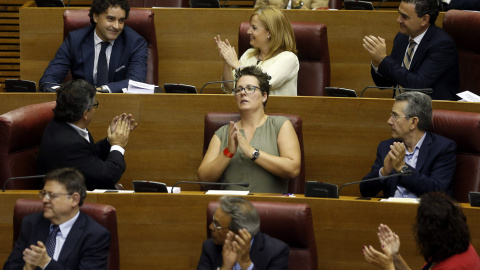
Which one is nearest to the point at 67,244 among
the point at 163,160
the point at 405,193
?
the point at 163,160

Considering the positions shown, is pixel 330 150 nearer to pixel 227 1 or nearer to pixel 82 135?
pixel 82 135

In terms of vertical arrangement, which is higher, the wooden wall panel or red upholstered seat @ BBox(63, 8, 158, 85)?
red upholstered seat @ BBox(63, 8, 158, 85)

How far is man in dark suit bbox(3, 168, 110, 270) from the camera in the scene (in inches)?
73.2

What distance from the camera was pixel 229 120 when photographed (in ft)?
7.86

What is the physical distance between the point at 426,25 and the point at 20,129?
131 centimetres

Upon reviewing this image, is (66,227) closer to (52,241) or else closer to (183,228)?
(52,241)

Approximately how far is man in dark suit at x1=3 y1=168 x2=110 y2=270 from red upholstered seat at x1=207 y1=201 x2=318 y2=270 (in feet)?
0.85

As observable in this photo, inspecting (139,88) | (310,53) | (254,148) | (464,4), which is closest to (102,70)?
(139,88)

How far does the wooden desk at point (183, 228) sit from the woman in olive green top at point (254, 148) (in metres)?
0.19

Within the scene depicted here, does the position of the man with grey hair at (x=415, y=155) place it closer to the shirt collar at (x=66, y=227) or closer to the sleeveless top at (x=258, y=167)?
the sleeveless top at (x=258, y=167)

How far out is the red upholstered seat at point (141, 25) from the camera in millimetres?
3014

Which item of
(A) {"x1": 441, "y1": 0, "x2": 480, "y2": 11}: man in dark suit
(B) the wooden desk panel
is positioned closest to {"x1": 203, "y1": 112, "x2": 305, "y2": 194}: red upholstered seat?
(B) the wooden desk panel

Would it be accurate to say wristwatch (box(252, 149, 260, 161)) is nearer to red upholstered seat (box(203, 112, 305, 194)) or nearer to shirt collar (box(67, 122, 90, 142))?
red upholstered seat (box(203, 112, 305, 194))

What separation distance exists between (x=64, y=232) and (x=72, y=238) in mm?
35
